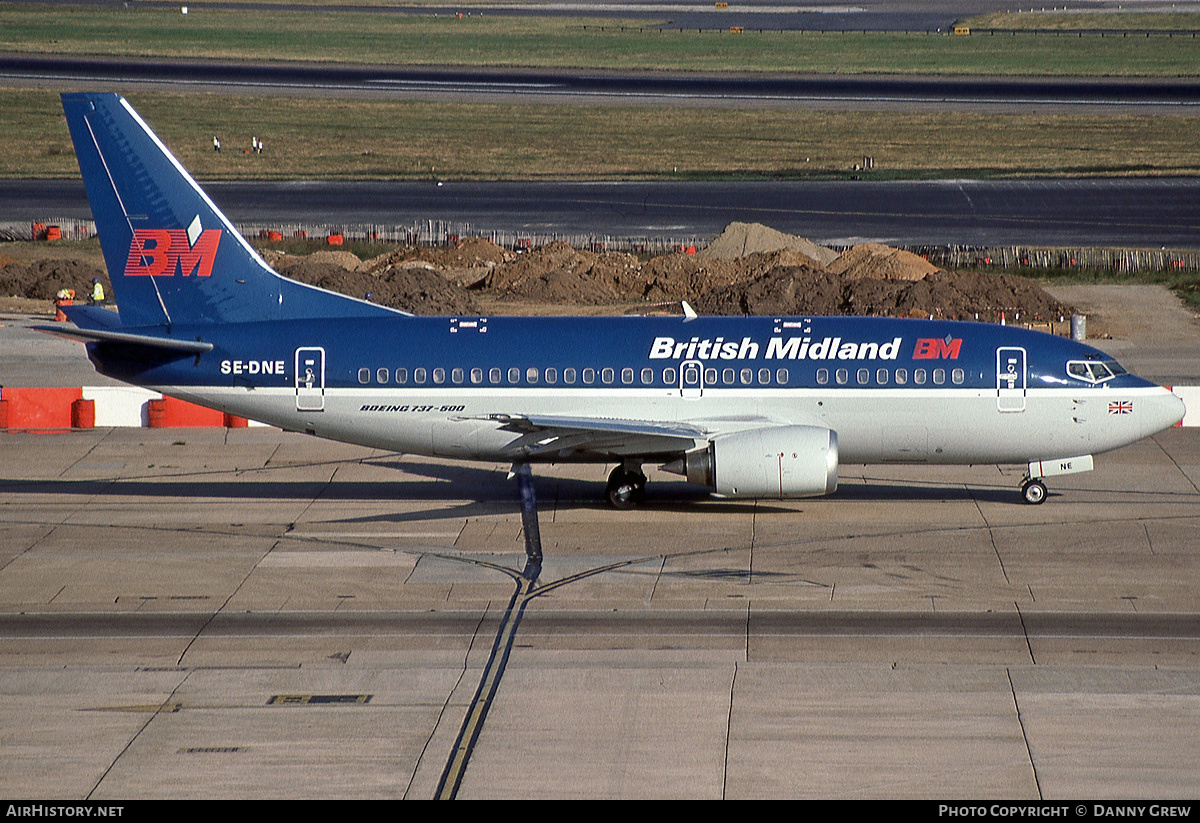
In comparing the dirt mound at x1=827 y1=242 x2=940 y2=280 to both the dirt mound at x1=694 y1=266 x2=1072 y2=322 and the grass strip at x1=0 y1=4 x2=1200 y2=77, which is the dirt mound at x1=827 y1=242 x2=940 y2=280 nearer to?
the dirt mound at x1=694 y1=266 x2=1072 y2=322

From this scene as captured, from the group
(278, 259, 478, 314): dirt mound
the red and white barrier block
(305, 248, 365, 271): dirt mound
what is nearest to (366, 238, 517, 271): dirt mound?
(305, 248, 365, 271): dirt mound

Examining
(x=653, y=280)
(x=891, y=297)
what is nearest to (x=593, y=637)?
(x=891, y=297)

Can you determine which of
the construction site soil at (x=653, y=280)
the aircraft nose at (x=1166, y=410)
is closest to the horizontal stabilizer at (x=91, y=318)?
the construction site soil at (x=653, y=280)

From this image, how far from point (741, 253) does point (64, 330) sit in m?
34.3

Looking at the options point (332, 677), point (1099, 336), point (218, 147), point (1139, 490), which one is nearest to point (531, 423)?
point (332, 677)

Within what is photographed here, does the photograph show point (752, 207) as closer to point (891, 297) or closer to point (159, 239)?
point (891, 297)

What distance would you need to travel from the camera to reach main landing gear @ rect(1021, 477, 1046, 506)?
106 feet

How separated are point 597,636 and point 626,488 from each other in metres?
8.69

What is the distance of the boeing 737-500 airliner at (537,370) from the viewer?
103 feet

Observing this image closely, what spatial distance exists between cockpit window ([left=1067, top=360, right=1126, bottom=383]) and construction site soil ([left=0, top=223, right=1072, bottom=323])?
19.2m

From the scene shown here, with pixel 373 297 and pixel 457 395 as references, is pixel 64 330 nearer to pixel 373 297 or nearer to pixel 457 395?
pixel 457 395

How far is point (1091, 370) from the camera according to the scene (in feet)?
104

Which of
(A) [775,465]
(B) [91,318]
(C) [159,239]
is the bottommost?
(A) [775,465]

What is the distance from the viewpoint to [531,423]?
2972 cm
